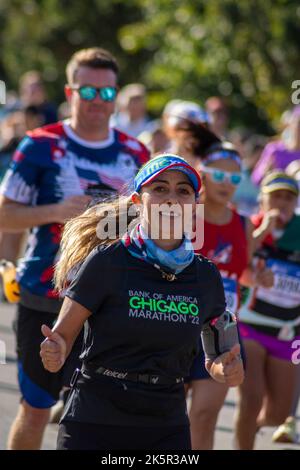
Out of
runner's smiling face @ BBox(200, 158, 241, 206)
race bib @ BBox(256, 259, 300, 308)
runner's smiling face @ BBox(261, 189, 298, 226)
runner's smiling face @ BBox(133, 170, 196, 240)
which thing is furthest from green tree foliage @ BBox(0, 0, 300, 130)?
runner's smiling face @ BBox(133, 170, 196, 240)

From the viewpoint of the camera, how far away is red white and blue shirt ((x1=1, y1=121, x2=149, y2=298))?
623cm

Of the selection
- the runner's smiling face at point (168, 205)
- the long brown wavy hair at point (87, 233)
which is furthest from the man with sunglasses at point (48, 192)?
the runner's smiling face at point (168, 205)

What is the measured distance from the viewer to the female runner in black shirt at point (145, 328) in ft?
14.8

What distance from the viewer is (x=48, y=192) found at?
20.6 ft

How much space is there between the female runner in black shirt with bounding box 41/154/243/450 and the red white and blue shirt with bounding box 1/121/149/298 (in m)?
1.51

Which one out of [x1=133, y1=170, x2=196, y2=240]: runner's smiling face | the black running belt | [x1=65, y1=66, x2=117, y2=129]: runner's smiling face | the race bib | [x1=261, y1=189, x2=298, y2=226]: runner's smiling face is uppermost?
[x1=65, y1=66, x2=117, y2=129]: runner's smiling face

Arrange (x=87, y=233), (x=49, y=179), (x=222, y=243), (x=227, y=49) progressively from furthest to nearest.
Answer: (x=227, y=49)
(x=222, y=243)
(x=49, y=179)
(x=87, y=233)

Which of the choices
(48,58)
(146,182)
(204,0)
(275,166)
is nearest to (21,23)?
(48,58)

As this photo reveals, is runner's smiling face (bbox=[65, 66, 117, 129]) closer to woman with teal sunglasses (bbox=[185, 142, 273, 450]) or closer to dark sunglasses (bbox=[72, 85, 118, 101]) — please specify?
dark sunglasses (bbox=[72, 85, 118, 101])

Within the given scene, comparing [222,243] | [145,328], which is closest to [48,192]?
[222,243]

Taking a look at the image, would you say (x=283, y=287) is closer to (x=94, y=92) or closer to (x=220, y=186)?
(x=220, y=186)

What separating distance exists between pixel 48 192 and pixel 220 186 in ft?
3.56

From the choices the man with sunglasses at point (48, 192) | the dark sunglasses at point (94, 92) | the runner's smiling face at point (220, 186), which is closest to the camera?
the man with sunglasses at point (48, 192)

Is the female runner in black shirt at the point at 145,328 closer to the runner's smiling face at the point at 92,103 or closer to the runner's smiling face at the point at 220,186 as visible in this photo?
the runner's smiling face at the point at 92,103
